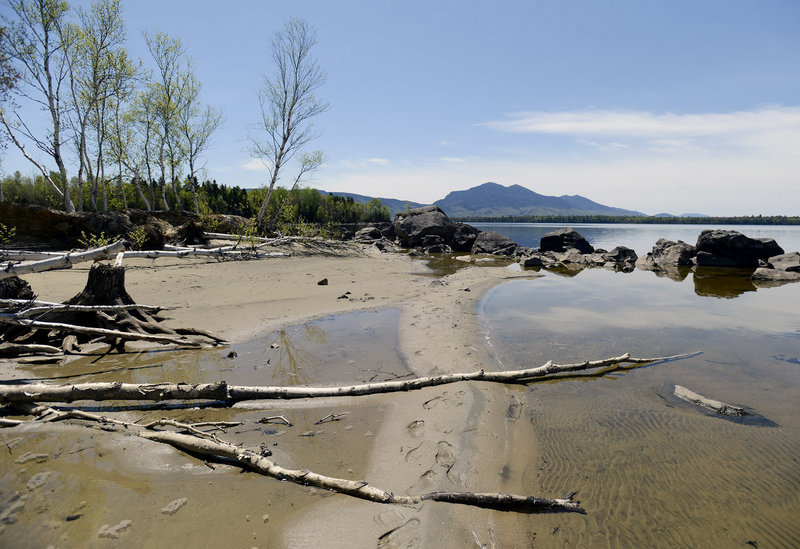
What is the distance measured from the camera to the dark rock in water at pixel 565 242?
35181 millimetres

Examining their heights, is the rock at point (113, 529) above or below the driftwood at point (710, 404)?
above

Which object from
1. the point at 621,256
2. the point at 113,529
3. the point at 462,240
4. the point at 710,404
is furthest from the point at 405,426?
the point at 462,240

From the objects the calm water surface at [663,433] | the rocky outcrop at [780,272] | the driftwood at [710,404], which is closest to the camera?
the calm water surface at [663,433]

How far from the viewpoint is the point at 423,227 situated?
40.3 metres

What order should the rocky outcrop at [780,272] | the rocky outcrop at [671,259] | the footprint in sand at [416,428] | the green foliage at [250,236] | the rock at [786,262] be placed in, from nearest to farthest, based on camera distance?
1. the footprint in sand at [416,428]
2. the rocky outcrop at [780,272]
3. the green foliage at [250,236]
4. the rock at [786,262]
5. the rocky outcrop at [671,259]

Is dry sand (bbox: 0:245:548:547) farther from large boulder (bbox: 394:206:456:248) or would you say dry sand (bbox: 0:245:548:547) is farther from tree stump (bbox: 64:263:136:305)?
large boulder (bbox: 394:206:456:248)

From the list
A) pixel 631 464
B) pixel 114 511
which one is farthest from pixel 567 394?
pixel 114 511

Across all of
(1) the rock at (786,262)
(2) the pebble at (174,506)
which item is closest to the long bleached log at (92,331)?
(2) the pebble at (174,506)

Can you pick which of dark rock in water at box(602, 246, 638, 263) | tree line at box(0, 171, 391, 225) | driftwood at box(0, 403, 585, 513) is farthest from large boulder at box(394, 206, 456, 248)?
driftwood at box(0, 403, 585, 513)

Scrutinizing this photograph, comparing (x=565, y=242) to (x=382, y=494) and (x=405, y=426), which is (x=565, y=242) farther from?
(x=382, y=494)

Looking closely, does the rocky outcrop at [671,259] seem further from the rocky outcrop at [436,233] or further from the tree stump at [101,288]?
the tree stump at [101,288]

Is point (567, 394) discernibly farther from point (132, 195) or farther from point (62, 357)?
point (132, 195)

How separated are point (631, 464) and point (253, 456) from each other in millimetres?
4617

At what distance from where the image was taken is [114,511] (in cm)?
317
